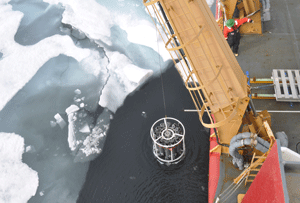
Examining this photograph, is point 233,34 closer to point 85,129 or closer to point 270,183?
point 85,129

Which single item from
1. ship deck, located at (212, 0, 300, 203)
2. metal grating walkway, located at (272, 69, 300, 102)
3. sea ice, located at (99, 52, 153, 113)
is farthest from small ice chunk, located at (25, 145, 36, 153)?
metal grating walkway, located at (272, 69, 300, 102)

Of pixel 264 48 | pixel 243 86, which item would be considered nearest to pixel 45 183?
pixel 243 86

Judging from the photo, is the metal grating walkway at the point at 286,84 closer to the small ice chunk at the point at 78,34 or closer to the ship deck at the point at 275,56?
the ship deck at the point at 275,56

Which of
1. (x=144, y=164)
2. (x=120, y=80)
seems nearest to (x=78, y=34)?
(x=120, y=80)

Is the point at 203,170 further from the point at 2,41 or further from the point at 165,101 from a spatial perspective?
the point at 2,41

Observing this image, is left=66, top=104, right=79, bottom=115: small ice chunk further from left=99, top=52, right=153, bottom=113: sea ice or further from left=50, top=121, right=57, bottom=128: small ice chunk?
left=99, top=52, right=153, bottom=113: sea ice

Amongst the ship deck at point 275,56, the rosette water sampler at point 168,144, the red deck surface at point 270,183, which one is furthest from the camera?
the rosette water sampler at point 168,144

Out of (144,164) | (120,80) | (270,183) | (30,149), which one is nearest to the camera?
(270,183)

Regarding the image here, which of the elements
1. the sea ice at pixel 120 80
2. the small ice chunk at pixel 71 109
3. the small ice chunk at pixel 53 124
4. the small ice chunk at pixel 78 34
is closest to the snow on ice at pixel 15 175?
the small ice chunk at pixel 53 124
